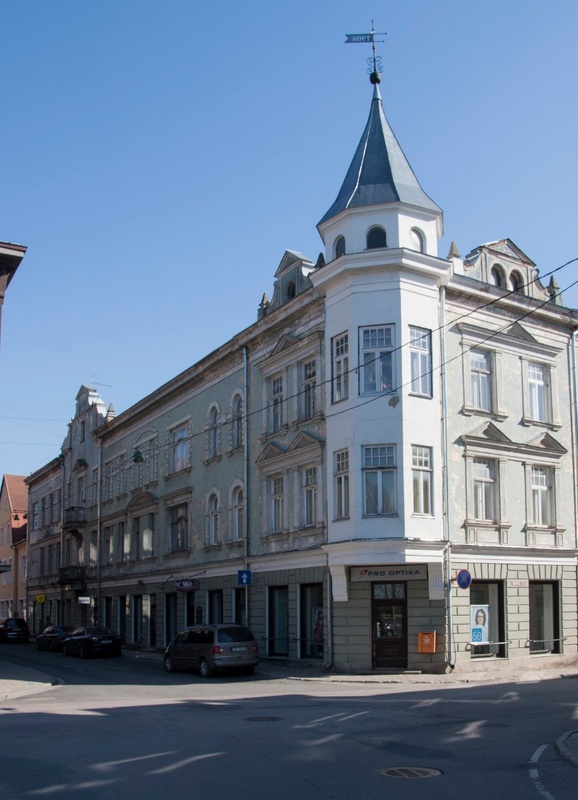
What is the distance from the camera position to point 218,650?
26.0m

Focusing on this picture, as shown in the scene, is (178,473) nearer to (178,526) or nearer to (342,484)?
(178,526)

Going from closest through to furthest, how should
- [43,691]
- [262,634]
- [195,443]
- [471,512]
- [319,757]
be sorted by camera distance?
[319,757] < [43,691] < [471,512] < [262,634] < [195,443]

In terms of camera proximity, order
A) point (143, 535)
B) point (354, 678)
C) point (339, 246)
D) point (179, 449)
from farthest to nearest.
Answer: point (143, 535) < point (179, 449) < point (339, 246) < point (354, 678)

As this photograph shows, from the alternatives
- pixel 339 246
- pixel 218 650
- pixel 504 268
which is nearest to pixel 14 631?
pixel 218 650

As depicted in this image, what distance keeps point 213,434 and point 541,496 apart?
13146 millimetres

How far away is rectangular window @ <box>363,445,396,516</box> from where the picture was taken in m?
25.7

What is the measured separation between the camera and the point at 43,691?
2312 cm

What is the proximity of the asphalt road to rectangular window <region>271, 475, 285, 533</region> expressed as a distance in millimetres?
9454

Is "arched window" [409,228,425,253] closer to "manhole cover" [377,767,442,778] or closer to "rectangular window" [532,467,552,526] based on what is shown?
"rectangular window" [532,467,552,526]

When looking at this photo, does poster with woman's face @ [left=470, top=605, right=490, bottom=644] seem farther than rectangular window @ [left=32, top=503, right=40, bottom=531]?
No

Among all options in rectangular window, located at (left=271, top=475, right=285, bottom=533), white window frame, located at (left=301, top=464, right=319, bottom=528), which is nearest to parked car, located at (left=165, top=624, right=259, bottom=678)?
A: white window frame, located at (left=301, top=464, right=319, bottom=528)

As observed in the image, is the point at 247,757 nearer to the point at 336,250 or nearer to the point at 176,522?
the point at 336,250

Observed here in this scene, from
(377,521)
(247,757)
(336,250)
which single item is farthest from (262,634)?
(247,757)

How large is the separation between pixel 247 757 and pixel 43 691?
43.8 ft
